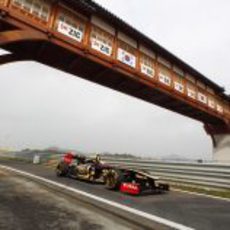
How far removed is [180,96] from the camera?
20109mm

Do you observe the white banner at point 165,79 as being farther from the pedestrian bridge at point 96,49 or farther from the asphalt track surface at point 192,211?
the asphalt track surface at point 192,211

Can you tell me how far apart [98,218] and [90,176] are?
581cm

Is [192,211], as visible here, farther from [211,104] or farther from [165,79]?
[211,104]

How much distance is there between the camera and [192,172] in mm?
11273

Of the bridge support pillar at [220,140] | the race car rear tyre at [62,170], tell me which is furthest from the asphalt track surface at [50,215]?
the bridge support pillar at [220,140]

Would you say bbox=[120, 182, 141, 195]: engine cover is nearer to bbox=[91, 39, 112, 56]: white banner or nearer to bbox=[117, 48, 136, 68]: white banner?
bbox=[91, 39, 112, 56]: white banner

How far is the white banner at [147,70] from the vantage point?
16906mm

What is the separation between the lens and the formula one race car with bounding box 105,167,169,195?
325 inches

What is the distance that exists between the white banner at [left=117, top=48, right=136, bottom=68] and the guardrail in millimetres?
5449

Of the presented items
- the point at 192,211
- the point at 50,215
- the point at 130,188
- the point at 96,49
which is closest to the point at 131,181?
the point at 130,188

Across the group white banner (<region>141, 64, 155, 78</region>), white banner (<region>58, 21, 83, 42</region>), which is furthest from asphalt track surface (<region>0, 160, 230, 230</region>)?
white banner (<region>141, 64, 155, 78</region>)

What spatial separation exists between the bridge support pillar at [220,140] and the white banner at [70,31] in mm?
20620

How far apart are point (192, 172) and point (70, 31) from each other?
825 cm

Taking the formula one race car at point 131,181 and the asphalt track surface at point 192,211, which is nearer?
the asphalt track surface at point 192,211
